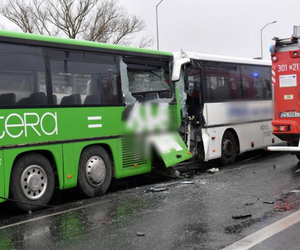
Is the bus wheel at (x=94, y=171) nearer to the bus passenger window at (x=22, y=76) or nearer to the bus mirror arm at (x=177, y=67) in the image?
the bus passenger window at (x=22, y=76)

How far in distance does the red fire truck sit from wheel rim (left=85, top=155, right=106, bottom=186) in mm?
4474

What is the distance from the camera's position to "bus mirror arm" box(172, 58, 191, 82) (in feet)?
33.9

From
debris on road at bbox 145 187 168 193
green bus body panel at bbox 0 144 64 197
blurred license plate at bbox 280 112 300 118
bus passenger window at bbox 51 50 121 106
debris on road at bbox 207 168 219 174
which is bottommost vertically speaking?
debris on road at bbox 207 168 219 174

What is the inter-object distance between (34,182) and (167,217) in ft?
8.34

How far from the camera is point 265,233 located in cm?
524

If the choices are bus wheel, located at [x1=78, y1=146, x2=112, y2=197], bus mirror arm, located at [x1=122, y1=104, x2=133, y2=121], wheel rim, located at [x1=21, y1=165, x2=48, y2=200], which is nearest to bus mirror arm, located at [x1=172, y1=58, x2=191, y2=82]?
bus mirror arm, located at [x1=122, y1=104, x2=133, y2=121]

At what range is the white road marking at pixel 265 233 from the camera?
4.81 m

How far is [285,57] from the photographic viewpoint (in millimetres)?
10375

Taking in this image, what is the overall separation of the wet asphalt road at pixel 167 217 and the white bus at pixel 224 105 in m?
1.90

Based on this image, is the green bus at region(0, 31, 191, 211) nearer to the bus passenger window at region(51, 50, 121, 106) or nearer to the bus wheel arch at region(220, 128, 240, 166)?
the bus passenger window at region(51, 50, 121, 106)

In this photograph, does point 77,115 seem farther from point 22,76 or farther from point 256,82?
point 256,82

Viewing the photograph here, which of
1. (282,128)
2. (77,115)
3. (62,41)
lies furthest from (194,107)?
(62,41)

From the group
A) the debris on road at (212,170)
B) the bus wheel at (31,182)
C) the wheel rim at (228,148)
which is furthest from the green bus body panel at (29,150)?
the wheel rim at (228,148)

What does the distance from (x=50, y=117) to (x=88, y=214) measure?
1.92m
